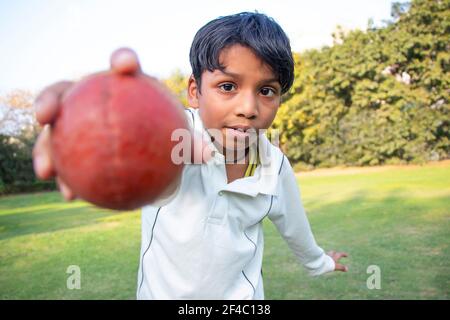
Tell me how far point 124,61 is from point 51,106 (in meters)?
0.21

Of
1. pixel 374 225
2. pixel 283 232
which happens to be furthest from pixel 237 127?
pixel 374 225

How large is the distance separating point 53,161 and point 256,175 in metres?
1.15

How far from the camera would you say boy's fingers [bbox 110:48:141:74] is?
3.13ft

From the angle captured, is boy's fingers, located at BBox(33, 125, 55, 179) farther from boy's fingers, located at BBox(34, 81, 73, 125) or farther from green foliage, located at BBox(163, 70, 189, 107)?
green foliage, located at BBox(163, 70, 189, 107)

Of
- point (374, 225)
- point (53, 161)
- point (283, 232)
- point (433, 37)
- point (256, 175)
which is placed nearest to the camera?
point (53, 161)

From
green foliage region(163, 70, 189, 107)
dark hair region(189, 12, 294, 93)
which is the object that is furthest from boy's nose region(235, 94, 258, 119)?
green foliage region(163, 70, 189, 107)

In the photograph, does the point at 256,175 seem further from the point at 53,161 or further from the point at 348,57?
the point at 348,57

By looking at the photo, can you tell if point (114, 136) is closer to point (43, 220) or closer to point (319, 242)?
point (319, 242)

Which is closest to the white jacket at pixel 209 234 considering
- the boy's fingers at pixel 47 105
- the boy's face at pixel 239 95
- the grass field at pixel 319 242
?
the boy's face at pixel 239 95

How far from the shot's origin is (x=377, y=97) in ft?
65.7

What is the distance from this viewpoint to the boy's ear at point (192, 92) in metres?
2.10

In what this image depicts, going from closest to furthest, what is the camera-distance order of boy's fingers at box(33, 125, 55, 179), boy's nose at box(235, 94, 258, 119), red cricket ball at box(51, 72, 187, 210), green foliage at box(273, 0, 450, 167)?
red cricket ball at box(51, 72, 187, 210) → boy's fingers at box(33, 125, 55, 179) → boy's nose at box(235, 94, 258, 119) → green foliage at box(273, 0, 450, 167)

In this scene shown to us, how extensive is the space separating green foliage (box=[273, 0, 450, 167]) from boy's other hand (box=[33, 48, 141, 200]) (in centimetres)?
1983
